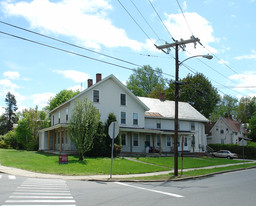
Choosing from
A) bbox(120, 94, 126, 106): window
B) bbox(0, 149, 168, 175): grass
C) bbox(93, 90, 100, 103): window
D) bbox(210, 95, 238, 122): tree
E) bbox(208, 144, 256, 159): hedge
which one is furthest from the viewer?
bbox(210, 95, 238, 122): tree

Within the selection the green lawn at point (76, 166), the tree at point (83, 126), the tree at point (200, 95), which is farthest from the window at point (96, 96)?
the tree at point (200, 95)

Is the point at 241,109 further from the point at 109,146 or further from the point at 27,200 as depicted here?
the point at 27,200

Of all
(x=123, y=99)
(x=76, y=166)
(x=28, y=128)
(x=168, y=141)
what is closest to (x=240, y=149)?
(x=168, y=141)

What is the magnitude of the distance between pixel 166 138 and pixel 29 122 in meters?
19.6

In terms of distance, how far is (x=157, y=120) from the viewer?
3966 centimetres

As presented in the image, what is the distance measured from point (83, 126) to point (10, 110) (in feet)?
222

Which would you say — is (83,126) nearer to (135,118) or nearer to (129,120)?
(129,120)

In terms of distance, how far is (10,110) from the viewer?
281ft

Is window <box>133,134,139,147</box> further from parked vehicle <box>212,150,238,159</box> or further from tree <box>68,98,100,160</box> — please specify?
parked vehicle <box>212,150,238,159</box>

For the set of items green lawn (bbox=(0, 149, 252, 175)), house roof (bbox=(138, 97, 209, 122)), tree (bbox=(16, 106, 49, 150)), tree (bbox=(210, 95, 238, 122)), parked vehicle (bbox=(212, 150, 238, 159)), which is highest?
tree (bbox=(210, 95, 238, 122))

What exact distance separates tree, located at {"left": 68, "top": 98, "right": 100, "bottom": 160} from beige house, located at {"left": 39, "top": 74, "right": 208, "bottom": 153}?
179 inches

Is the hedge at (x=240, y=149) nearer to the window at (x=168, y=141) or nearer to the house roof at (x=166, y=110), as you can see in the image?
the house roof at (x=166, y=110)

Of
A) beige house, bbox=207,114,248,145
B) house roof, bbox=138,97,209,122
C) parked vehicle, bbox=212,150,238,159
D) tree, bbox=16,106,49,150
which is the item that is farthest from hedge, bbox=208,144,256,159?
tree, bbox=16,106,49,150

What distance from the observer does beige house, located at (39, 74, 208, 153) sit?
3325 cm
